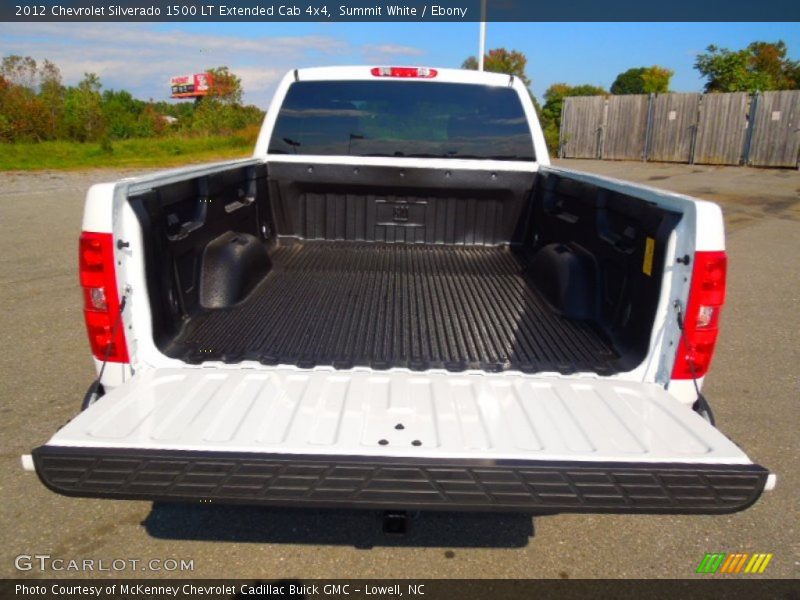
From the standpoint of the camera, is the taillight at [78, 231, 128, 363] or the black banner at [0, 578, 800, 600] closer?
the taillight at [78, 231, 128, 363]

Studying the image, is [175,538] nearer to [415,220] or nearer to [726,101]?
[415,220]

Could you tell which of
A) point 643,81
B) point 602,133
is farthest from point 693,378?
point 643,81

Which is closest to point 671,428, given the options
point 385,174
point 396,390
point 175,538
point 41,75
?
point 396,390

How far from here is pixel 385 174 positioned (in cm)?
434

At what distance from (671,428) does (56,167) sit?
24.4 metres

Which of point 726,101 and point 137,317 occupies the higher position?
point 726,101

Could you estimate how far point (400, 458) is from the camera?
1.76m

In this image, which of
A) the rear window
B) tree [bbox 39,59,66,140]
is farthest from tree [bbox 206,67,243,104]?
the rear window

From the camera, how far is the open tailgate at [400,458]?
174cm

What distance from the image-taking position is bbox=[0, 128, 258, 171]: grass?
2209cm

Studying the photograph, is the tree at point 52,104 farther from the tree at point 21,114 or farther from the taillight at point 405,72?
the taillight at point 405,72

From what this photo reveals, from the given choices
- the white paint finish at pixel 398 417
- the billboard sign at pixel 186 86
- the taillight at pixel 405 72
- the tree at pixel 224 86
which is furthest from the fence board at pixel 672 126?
the billboard sign at pixel 186 86

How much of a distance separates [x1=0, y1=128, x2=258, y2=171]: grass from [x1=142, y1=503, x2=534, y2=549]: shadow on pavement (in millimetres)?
21068

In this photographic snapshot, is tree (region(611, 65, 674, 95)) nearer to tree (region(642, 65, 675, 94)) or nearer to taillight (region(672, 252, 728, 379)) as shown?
tree (region(642, 65, 675, 94))
